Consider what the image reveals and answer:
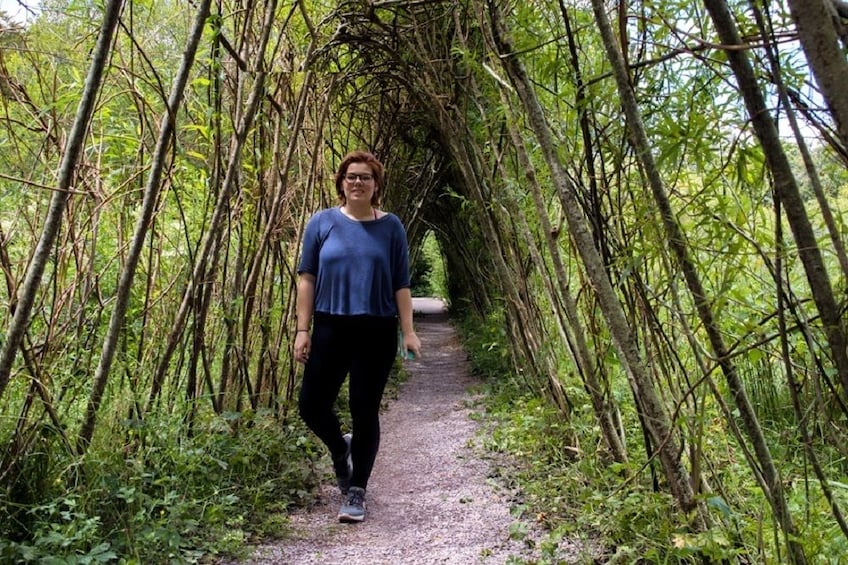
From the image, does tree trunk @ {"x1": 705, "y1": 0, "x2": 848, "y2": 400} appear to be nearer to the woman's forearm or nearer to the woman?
the woman

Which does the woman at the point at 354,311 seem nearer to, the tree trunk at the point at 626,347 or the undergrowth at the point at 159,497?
the undergrowth at the point at 159,497

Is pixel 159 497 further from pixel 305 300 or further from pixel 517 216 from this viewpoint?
pixel 517 216

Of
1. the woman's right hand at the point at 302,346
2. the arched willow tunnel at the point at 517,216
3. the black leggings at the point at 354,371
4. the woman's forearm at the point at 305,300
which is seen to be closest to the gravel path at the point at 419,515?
the black leggings at the point at 354,371

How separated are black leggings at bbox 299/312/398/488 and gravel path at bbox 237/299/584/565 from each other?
0.81ft

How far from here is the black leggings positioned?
8.14ft

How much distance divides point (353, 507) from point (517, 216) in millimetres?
1657

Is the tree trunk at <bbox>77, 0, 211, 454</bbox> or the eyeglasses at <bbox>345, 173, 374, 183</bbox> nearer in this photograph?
the tree trunk at <bbox>77, 0, 211, 454</bbox>

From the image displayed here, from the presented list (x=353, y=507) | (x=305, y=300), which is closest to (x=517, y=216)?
(x=305, y=300)

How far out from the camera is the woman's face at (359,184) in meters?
2.56

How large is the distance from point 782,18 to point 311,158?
2761 millimetres

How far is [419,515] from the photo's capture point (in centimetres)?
266

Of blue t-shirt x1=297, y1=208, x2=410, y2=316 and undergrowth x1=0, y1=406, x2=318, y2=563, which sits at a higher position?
blue t-shirt x1=297, y1=208, x2=410, y2=316

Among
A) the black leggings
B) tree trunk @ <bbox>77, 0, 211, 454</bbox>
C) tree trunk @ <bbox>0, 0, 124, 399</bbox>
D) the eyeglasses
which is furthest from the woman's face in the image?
tree trunk @ <bbox>0, 0, 124, 399</bbox>

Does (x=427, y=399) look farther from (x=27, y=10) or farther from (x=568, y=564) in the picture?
(x=27, y=10)
